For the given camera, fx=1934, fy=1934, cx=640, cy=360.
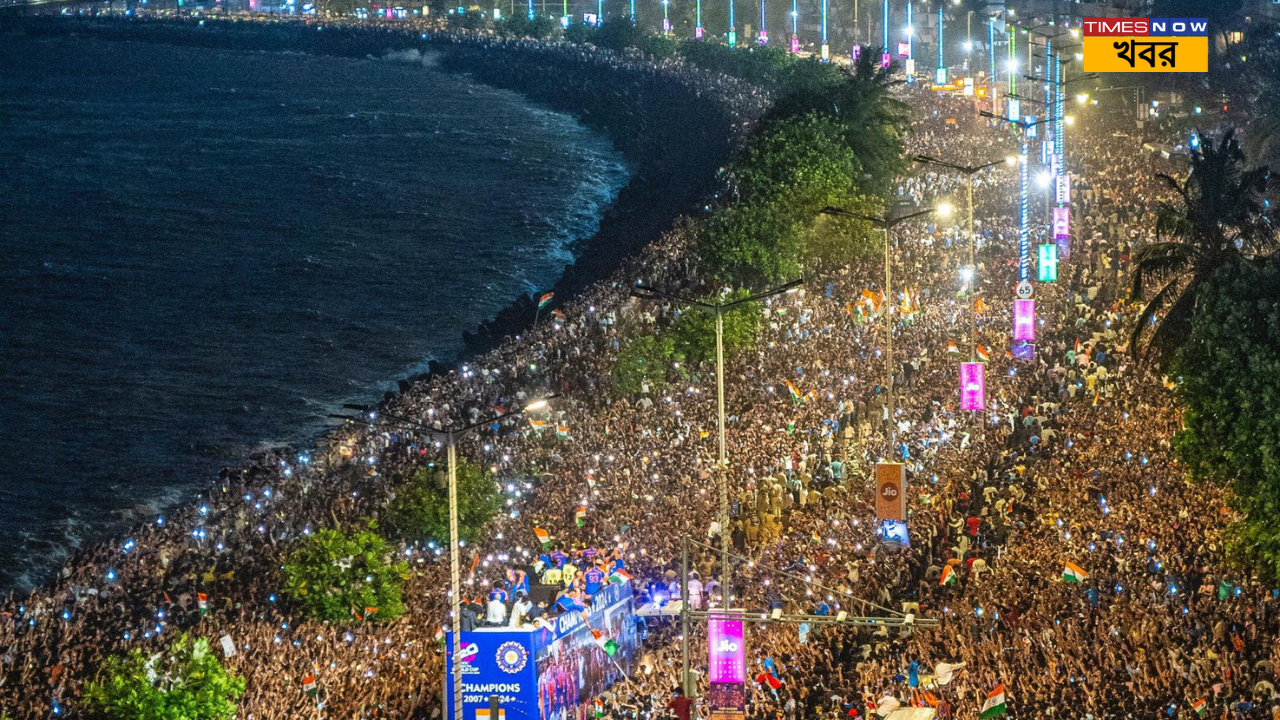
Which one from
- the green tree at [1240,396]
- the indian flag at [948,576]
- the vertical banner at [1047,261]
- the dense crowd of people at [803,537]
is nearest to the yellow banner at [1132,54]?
the vertical banner at [1047,261]

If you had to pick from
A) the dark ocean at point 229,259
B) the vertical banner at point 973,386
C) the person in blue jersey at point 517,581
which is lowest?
the dark ocean at point 229,259

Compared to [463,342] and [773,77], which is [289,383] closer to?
[463,342]

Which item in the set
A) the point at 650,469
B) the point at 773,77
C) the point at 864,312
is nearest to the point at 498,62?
the point at 773,77

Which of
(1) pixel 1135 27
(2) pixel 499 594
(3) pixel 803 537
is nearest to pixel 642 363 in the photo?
(3) pixel 803 537

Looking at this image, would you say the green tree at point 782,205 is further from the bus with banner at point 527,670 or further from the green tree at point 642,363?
the bus with banner at point 527,670

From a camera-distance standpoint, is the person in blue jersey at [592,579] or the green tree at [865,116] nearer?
A: the person in blue jersey at [592,579]

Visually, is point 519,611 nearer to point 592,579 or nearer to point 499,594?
point 499,594

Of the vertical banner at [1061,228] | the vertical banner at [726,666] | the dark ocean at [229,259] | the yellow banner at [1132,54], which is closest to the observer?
the vertical banner at [726,666]
